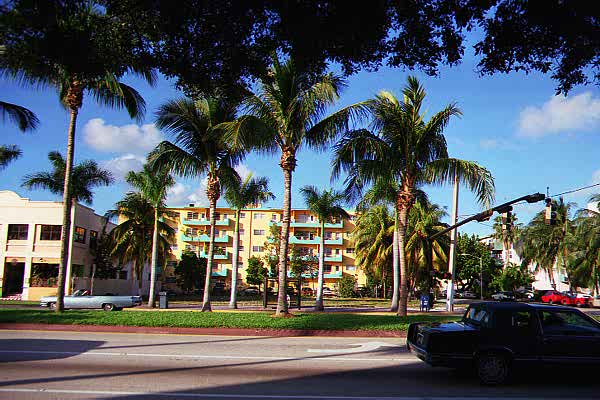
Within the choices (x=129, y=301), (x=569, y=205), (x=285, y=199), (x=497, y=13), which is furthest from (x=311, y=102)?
(x=569, y=205)

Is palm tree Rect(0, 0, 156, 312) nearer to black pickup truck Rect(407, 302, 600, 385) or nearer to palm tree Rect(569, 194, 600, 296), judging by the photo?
black pickup truck Rect(407, 302, 600, 385)

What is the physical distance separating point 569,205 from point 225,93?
6108 cm

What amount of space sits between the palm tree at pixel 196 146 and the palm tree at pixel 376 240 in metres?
25.0

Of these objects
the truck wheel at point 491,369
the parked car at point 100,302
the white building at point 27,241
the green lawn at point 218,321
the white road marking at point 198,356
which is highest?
the white building at point 27,241

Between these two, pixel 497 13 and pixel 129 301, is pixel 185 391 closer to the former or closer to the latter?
pixel 497 13

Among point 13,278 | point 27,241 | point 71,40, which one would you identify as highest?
point 71,40

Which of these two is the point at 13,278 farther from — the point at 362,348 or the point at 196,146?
the point at 362,348

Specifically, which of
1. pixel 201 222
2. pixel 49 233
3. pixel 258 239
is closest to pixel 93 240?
pixel 49 233

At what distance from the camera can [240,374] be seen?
10.4 m

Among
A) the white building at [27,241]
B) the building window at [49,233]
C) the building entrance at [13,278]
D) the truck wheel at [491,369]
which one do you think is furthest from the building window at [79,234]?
the truck wheel at [491,369]

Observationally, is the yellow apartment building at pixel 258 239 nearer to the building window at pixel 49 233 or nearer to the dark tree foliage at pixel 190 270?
the dark tree foliage at pixel 190 270

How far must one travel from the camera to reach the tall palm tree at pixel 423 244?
46.6m

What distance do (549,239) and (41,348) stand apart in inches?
2326

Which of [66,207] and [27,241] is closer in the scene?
[66,207]
